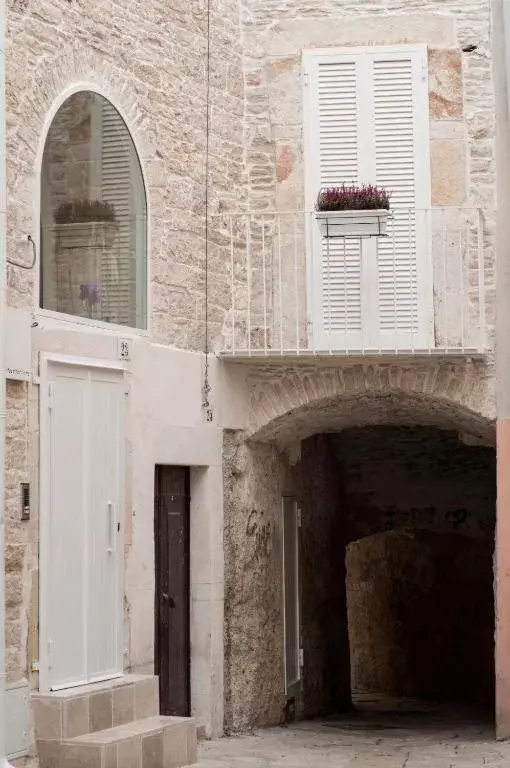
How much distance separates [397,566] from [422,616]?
732 millimetres

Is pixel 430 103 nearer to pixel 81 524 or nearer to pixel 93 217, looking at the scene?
pixel 93 217

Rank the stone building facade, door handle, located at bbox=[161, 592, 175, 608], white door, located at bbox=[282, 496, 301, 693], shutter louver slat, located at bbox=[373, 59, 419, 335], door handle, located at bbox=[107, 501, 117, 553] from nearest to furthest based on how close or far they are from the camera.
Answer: door handle, located at bbox=[107, 501, 117, 553] < the stone building facade < door handle, located at bbox=[161, 592, 175, 608] < shutter louver slat, located at bbox=[373, 59, 419, 335] < white door, located at bbox=[282, 496, 301, 693]

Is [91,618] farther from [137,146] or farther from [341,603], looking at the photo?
[341,603]

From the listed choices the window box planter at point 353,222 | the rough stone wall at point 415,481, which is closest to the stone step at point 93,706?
the window box planter at point 353,222

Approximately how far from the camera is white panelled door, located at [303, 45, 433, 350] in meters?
9.91

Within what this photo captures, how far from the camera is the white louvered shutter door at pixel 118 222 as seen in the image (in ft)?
29.1

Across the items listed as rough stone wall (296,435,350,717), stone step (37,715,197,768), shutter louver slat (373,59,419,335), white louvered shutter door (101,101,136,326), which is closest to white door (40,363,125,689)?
stone step (37,715,197,768)

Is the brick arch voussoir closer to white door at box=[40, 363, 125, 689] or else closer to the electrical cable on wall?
the electrical cable on wall

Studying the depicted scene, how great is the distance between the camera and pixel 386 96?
10.2m

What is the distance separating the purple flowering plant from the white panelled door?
1.22ft

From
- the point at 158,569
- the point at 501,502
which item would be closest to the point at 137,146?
the point at 158,569

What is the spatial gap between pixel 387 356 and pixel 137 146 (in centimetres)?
245

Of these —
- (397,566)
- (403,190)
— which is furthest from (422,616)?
(403,190)

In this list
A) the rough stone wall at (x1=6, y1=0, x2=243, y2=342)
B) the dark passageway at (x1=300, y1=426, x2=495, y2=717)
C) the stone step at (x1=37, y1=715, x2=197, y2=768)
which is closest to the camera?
the stone step at (x1=37, y1=715, x2=197, y2=768)
